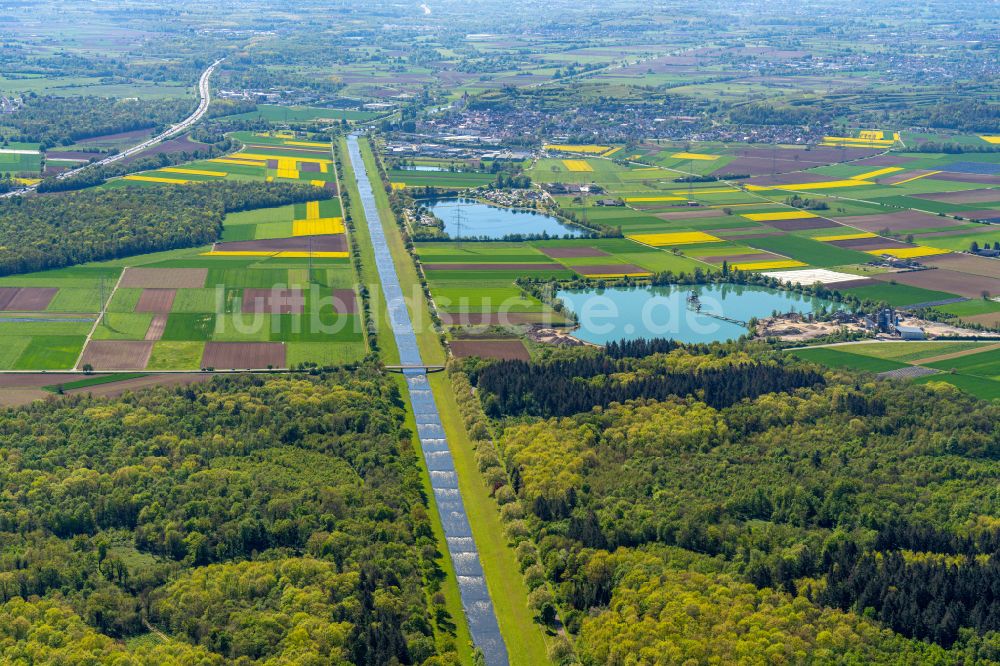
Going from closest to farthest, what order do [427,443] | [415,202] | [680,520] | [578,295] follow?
[680,520] → [427,443] → [578,295] → [415,202]

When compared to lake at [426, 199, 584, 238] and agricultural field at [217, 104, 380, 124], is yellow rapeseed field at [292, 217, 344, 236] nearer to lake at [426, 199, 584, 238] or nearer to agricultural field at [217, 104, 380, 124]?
lake at [426, 199, 584, 238]

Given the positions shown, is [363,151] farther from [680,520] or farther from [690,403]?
[680,520]

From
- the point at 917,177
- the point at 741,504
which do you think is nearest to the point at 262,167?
the point at 917,177

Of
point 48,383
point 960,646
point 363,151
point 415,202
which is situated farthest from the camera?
point 363,151

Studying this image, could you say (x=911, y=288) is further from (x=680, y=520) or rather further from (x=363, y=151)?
(x=363, y=151)

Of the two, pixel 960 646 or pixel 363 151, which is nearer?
pixel 960 646

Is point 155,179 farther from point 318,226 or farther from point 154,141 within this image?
point 318,226

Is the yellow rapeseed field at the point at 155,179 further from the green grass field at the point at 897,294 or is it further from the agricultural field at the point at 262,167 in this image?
the green grass field at the point at 897,294

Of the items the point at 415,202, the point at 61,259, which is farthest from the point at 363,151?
the point at 61,259
